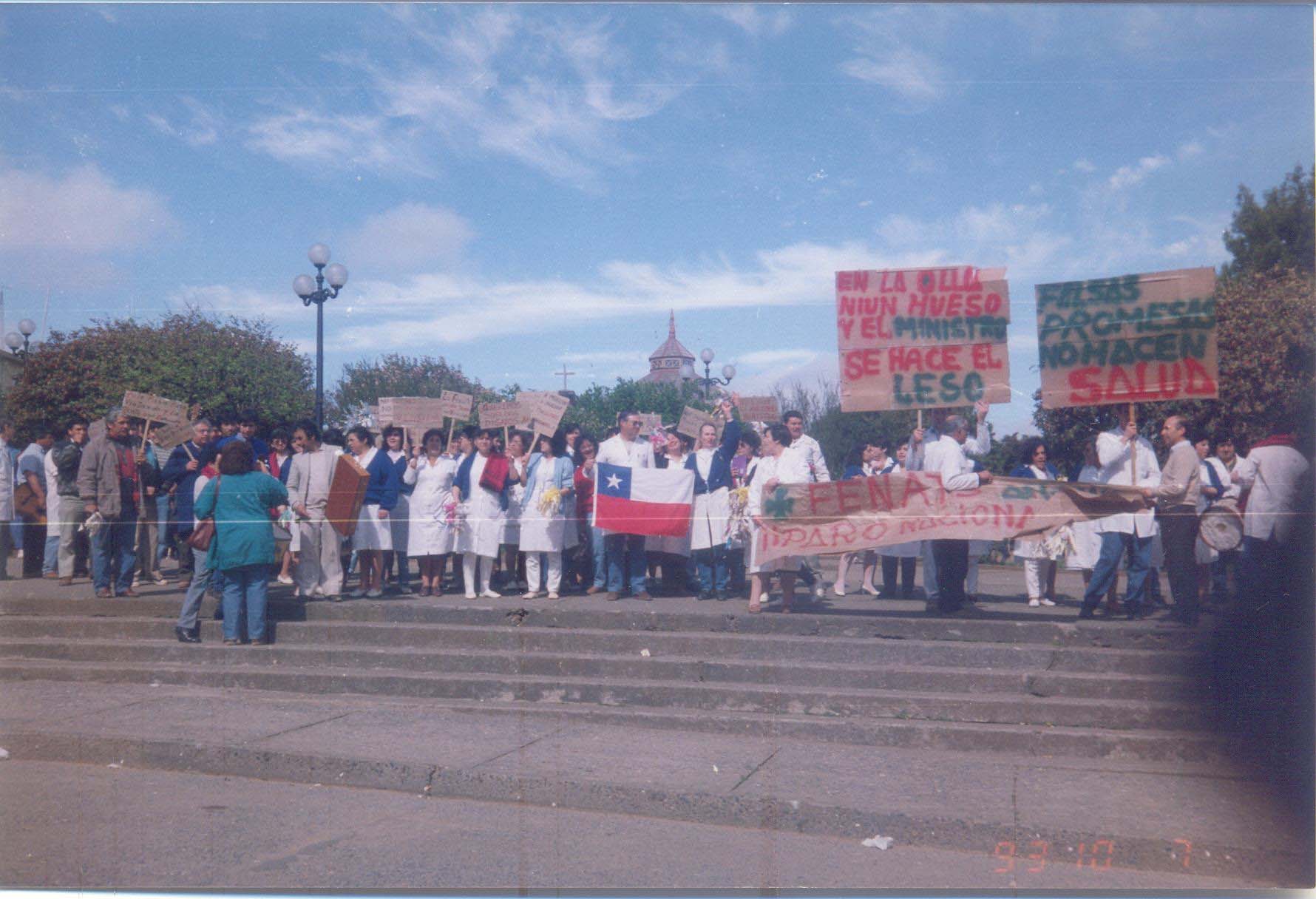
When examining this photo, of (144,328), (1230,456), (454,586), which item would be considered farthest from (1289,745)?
(144,328)

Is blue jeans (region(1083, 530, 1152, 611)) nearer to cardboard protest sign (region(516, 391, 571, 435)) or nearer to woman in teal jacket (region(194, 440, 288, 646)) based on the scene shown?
cardboard protest sign (region(516, 391, 571, 435))

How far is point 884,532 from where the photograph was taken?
752cm

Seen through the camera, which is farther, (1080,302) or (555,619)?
(555,619)

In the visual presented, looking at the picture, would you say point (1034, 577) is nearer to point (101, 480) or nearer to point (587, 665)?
point (587, 665)

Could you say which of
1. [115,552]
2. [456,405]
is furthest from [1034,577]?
[115,552]

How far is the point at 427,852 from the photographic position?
462cm

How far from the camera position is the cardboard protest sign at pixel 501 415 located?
10367 millimetres

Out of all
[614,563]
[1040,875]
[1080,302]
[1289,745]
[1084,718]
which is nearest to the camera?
[1040,875]

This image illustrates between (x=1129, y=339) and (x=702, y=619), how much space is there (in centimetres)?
391

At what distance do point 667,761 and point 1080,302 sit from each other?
4519mm

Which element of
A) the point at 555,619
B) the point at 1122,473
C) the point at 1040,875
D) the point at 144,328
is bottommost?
the point at 1040,875

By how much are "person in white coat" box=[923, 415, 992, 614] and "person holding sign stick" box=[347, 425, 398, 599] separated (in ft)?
17.5

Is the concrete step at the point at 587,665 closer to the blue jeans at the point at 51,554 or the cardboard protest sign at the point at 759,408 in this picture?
the blue jeans at the point at 51,554

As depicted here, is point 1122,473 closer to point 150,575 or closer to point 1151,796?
point 1151,796
